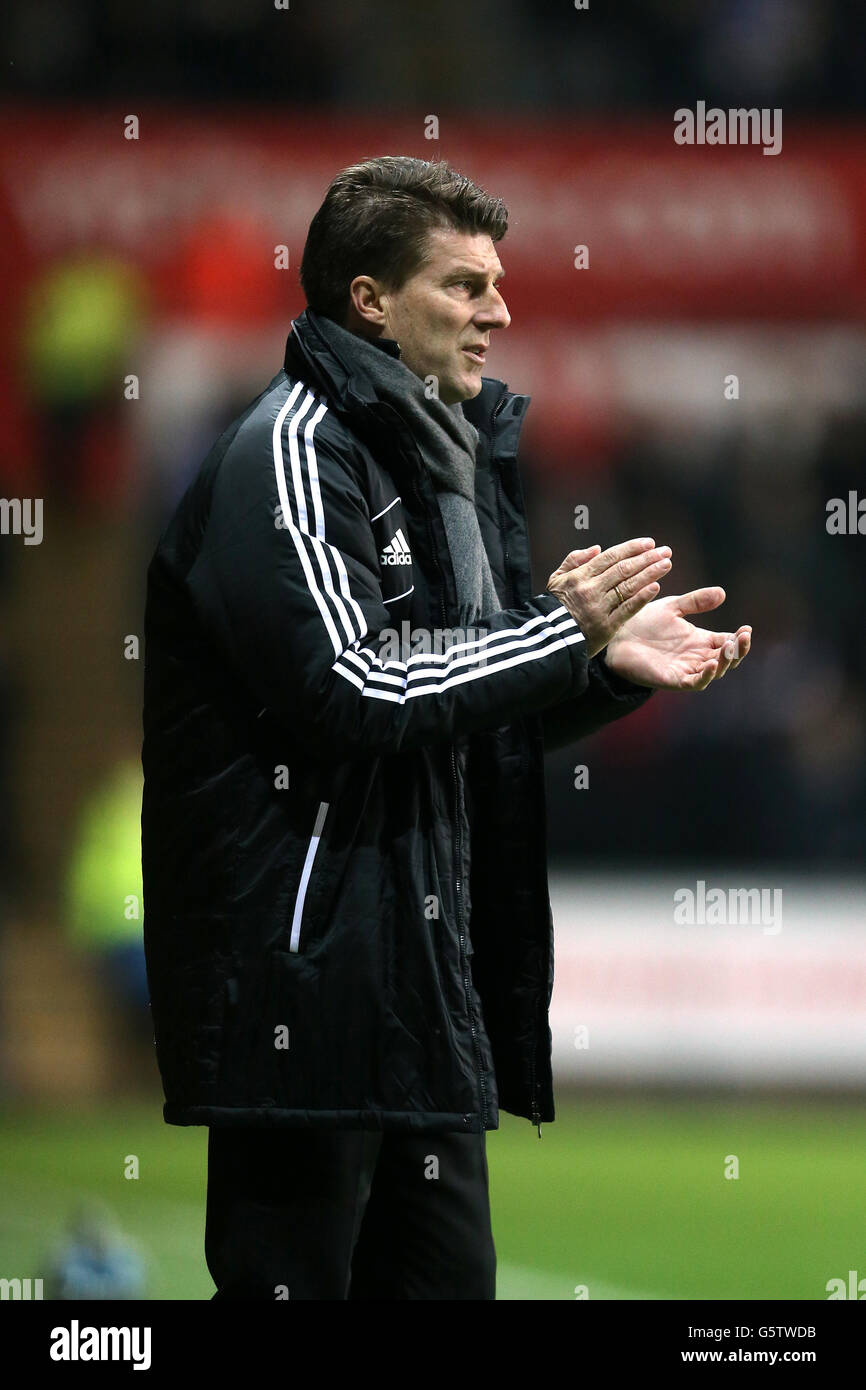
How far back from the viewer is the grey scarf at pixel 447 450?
227cm

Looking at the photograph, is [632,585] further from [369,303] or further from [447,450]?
[369,303]

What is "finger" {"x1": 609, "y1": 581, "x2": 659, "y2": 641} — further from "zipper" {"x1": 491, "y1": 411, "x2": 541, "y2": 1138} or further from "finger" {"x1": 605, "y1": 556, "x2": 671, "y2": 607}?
"zipper" {"x1": 491, "y1": 411, "x2": 541, "y2": 1138}

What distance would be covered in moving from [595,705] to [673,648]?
0.12m

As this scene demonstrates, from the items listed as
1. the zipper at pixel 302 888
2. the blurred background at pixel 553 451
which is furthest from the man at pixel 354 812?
the blurred background at pixel 553 451

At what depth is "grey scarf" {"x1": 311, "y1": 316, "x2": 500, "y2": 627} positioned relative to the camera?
2270mm

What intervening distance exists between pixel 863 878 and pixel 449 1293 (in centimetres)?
356

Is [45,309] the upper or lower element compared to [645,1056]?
upper

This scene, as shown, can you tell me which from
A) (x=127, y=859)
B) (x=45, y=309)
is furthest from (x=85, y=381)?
(x=127, y=859)

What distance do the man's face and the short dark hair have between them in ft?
0.05

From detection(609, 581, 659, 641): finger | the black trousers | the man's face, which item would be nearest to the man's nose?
the man's face

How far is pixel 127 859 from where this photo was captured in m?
5.50

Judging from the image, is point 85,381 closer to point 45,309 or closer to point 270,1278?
point 45,309

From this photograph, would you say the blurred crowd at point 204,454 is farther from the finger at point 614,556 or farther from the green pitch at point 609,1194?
the finger at point 614,556
